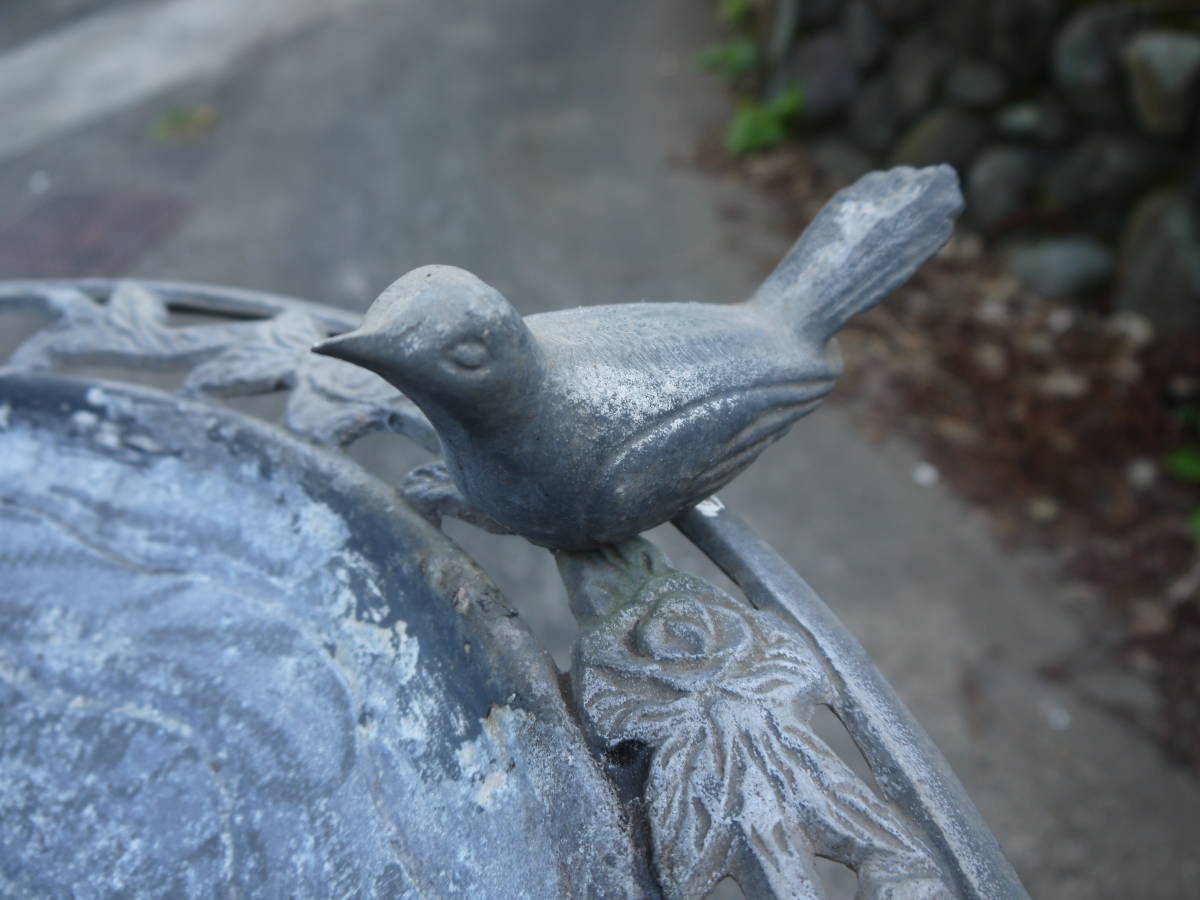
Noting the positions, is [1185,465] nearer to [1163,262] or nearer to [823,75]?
[1163,262]

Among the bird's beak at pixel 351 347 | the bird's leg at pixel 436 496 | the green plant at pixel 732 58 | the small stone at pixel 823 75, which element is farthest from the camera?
the green plant at pixel 732 58

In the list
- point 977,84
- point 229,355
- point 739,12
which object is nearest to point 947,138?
point 977,84

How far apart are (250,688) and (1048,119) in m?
2.61

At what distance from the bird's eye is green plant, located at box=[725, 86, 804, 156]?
116 inches

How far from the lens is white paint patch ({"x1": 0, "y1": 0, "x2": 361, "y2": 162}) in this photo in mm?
3646

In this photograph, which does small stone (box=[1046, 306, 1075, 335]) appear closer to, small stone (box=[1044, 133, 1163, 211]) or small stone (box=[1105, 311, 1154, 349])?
small stone (box=[1105, 311, 1154, 349])

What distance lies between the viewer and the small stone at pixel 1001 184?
2.79 m

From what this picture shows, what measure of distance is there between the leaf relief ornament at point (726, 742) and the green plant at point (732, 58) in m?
3.30

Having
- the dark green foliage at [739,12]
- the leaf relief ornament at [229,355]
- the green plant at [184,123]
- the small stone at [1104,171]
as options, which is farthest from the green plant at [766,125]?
the leaf relief ornament at [229,355]

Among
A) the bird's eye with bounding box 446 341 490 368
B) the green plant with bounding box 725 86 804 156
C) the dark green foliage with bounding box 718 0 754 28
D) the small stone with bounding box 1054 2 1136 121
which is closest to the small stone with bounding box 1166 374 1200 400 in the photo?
the small stone with bounding box 1054 2 1136 121

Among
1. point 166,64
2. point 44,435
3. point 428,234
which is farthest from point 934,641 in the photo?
point 166,64

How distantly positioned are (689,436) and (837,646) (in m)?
0.22

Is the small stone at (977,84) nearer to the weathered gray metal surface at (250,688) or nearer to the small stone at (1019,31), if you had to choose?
the small stone at (1019,31)

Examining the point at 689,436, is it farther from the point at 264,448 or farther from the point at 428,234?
the point at 428,234
